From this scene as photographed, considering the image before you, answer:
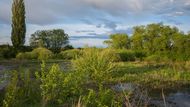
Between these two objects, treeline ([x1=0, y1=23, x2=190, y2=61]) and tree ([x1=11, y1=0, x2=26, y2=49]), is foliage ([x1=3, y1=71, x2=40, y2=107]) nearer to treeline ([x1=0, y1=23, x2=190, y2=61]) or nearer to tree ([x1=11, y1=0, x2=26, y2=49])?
treeline ([x1=0, y1=23, x2=190, y2=61])

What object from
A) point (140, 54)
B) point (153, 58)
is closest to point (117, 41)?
point (140, 54)

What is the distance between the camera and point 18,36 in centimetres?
4762

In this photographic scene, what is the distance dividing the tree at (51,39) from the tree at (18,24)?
22.5ft

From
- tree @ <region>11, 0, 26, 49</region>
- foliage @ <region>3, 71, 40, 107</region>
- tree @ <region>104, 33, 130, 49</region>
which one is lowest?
foliage @ <region>3, 71, 40, 107</region>

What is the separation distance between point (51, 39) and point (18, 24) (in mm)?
8526

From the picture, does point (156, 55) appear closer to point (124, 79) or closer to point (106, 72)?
point (124, 79)

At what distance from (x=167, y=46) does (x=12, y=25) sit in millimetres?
19784

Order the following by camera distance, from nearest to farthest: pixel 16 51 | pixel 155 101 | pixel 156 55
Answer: pixel 155 101, pixel 156 55, pixel 16 51

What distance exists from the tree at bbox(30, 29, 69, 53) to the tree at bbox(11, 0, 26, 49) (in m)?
6.85

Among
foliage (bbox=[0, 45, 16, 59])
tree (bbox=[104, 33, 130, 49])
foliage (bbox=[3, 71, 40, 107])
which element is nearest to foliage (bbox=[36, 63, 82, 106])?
foliage (bbox=[3, 71, 40, 107])

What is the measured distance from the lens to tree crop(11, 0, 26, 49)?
47.5 meters

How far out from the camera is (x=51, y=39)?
5578 cm

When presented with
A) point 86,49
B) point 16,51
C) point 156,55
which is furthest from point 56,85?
point 16,51

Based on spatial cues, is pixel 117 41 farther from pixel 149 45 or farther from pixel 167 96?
pixel 167 96
